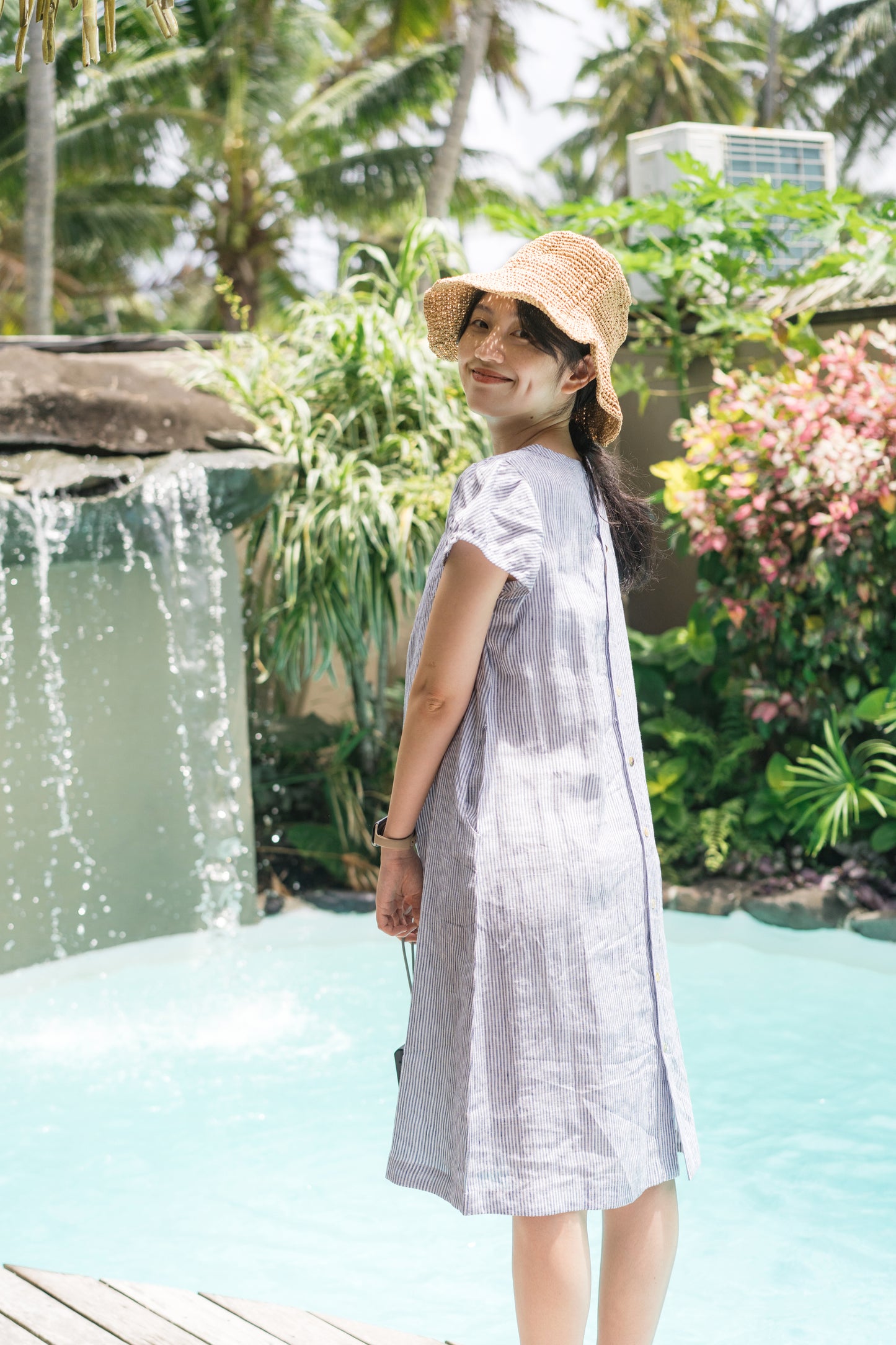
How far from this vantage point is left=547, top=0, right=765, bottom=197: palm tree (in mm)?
20922

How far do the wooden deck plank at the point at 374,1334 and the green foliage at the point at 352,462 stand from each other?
Result: 113 inches

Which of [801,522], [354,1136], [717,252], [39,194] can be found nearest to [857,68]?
[39,194]

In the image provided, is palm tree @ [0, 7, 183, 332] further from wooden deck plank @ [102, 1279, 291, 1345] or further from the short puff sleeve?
the short puff sleeve

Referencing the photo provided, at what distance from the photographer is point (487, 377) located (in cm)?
157

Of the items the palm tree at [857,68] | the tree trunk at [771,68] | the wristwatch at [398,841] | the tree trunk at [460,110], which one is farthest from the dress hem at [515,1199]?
the palm tree at [857,68]

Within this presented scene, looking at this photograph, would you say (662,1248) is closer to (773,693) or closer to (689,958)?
(689,958)

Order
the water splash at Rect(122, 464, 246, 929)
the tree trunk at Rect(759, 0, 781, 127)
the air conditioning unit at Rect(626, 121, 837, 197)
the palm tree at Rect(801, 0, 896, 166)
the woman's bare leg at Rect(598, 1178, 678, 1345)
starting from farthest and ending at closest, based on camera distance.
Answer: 1. the palm tree at Rect(801, 0, 896, 166)
2. the tree trunk at Rect(759, 0, 781, 127)
3. the air conditioning unit at Rect(626, 121, 837, 197)
4. the water splash at Rect(122, 464, 246, 929)
5. the woman's bare leg at Rect(598, 1178, 678, 1345)

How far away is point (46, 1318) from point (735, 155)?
5950 mm

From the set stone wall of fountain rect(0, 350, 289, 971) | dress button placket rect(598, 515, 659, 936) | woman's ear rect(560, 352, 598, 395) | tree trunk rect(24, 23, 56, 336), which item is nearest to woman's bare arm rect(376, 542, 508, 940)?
dress button placket rect(598, 515, 659, 936)

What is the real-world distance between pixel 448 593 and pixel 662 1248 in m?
0.84

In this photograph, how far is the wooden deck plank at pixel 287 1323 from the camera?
191cm

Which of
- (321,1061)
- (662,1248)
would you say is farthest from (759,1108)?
(662,1248)

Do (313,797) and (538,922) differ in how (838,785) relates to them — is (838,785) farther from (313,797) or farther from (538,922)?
(538,922)

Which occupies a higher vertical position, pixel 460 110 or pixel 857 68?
pixel 857 68
